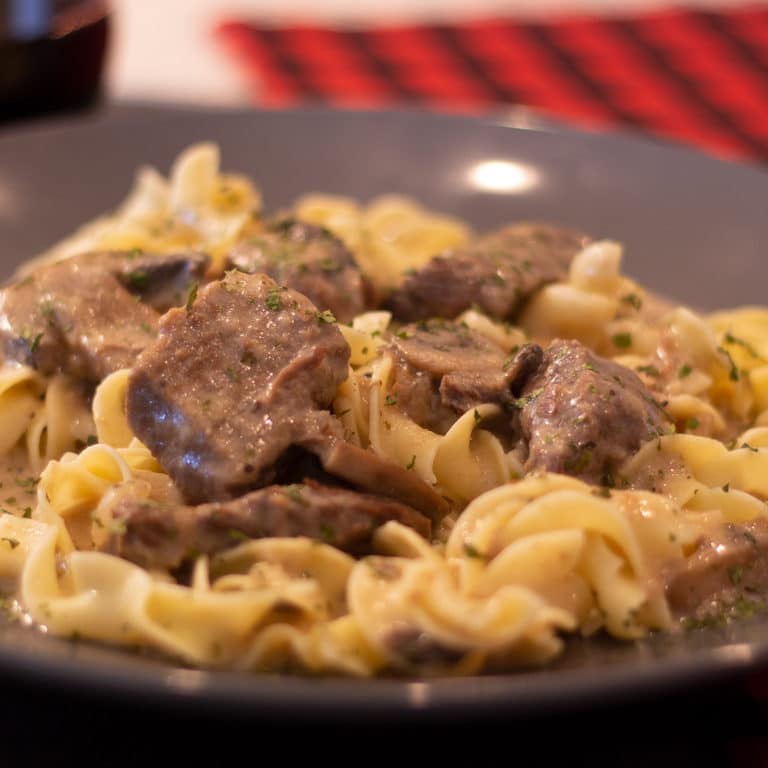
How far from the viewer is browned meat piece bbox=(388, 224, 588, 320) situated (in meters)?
5.41

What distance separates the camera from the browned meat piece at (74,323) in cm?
493

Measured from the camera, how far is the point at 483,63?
10.2m

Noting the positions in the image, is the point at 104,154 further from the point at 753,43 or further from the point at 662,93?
the point at 753,43

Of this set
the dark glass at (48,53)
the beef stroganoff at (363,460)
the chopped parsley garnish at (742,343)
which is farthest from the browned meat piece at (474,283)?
the dark glass at (48,53)

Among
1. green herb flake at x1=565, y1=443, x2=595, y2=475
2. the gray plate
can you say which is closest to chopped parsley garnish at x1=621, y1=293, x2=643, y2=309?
the gray plate

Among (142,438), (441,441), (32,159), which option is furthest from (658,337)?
(32,159)

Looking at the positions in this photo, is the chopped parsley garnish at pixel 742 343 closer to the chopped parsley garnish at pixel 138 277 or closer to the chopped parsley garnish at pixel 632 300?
the chopped parsley garnish at pixel 632 300

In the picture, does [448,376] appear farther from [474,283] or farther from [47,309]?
[47,309]

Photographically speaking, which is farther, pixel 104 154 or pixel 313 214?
Result: pixel 104 154

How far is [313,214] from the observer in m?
6.80

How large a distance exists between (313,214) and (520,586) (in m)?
3.38

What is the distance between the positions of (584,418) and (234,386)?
4.01 feet

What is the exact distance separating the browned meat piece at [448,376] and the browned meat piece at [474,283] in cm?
47

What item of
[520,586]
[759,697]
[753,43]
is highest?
[753,43]
